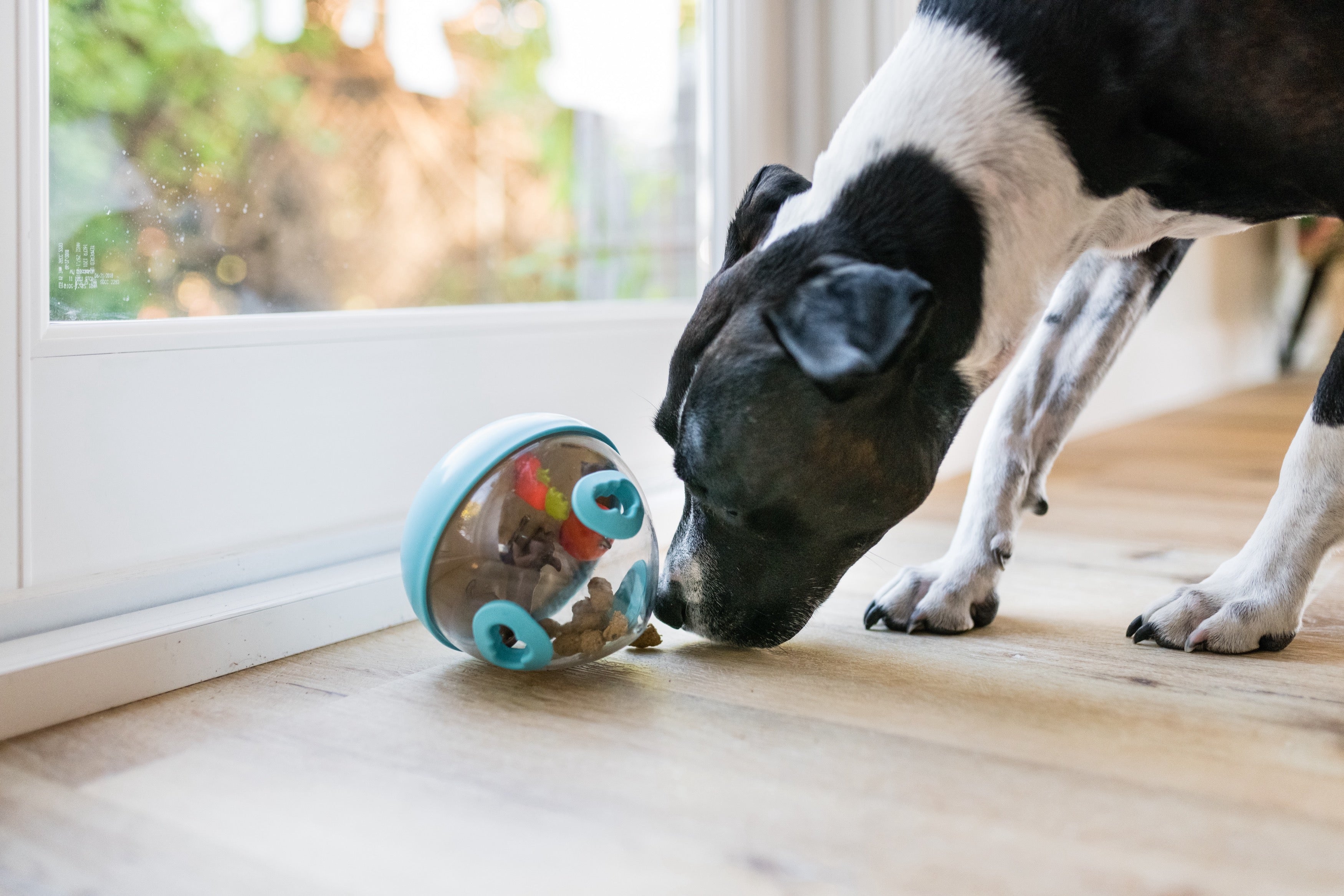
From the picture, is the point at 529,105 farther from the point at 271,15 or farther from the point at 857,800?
the point at 857,800

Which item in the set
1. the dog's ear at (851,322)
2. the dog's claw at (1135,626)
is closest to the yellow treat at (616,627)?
the dog's ear at (851,322)

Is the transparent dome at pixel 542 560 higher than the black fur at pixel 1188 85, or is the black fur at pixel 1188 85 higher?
the black fur at pixel 1188 85

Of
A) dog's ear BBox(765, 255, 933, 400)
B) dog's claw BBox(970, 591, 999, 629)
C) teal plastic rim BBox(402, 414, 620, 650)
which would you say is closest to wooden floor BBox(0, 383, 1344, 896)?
dog's claw BBox(970, 591, 999, 629)

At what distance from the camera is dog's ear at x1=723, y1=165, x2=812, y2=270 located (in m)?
1.29

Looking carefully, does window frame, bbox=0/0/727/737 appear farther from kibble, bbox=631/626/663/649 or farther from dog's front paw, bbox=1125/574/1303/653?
dog's front paw, bbox=1125/574/1303/653

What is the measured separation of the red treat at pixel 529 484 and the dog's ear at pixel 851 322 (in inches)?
10.6

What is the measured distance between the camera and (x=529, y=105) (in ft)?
6.59

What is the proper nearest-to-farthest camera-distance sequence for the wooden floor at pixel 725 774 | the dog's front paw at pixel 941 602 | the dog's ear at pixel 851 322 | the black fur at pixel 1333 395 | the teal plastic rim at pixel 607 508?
the wooden floor at pixel 725 774, the dog's ear at pixel 851 322, the teal plastic rim at pixel 607 508, the black fur at pixel 1333 395, the dog's front paw at pixel 941 602

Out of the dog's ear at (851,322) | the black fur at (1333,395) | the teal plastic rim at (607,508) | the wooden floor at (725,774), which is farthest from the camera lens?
the black fur at (1333,395)

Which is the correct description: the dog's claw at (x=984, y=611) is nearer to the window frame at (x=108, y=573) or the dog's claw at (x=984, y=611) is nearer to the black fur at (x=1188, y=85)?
the black fur at (x=1188, y=85)

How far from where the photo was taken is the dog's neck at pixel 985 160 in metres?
1.19

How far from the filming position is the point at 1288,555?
1309 millimetres

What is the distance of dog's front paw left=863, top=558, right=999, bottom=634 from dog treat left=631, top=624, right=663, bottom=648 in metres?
0.28

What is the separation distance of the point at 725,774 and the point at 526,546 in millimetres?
302
